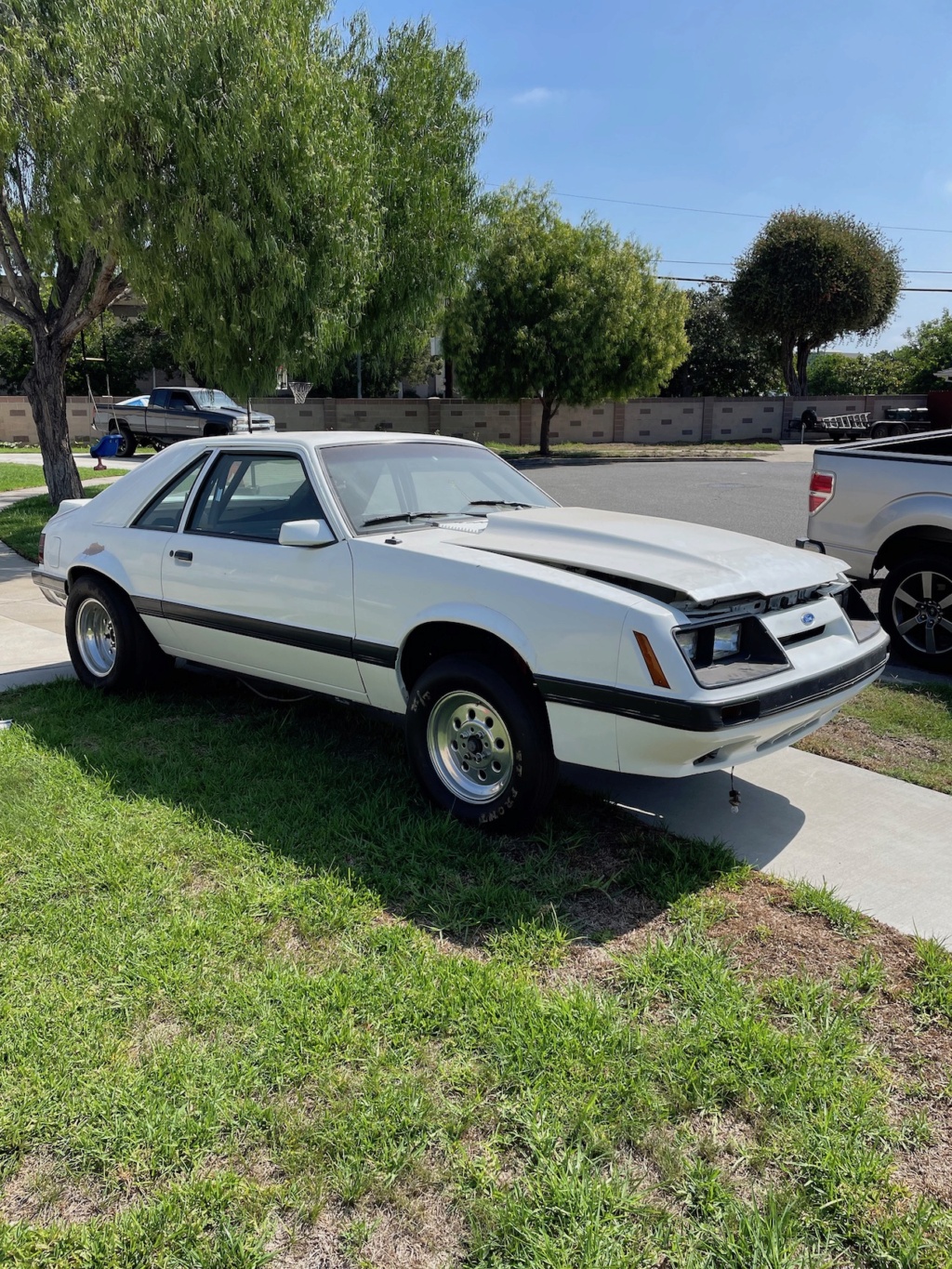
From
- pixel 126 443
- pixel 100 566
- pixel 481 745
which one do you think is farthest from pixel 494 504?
pixel 126 443

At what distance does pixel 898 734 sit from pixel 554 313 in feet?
80.4

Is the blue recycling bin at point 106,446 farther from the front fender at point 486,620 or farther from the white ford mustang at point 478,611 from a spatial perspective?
the front fender at point 486,620

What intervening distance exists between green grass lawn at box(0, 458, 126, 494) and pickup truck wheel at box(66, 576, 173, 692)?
14.4 metres

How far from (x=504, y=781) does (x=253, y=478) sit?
2255 millimetres

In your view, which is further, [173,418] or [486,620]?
[173,418]

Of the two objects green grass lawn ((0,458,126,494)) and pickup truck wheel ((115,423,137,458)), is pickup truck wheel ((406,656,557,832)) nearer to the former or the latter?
green grass lawn ((0,458,126,494))

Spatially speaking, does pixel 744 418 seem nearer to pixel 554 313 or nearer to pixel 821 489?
pixel 554 313

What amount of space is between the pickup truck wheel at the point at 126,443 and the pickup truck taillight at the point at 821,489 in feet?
82.1

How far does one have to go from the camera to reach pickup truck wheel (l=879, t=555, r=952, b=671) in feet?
22.0

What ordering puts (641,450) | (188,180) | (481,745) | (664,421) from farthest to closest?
(664,421), (641,450), (188,180), (481,745)

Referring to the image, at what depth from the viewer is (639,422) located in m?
39.6

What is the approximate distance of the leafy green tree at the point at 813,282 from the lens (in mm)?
40938

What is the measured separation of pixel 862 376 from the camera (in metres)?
53.3

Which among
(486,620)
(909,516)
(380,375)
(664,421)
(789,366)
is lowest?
(486,620)
